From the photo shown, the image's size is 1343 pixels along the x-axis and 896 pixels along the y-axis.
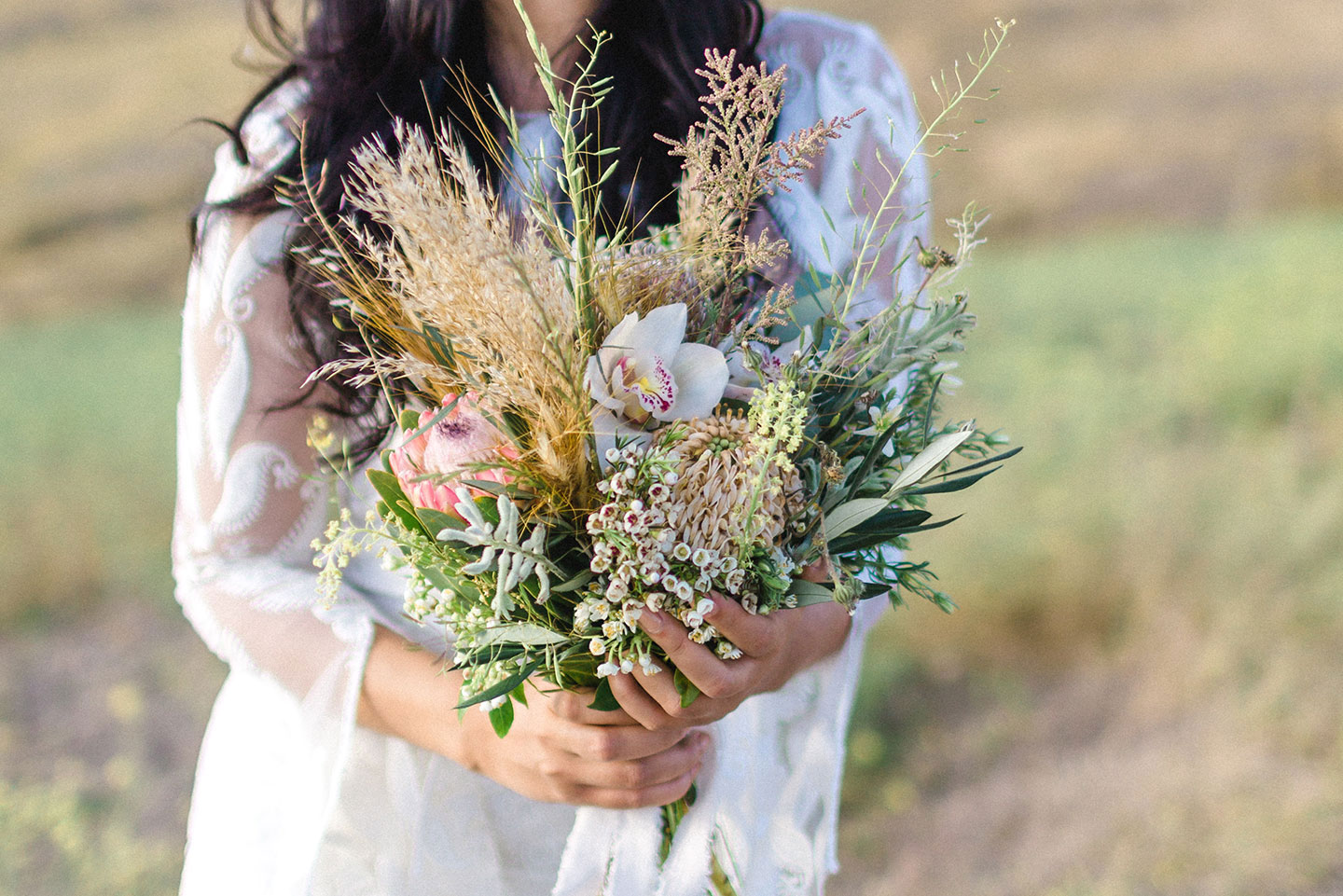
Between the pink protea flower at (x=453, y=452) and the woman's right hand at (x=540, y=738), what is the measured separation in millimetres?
277

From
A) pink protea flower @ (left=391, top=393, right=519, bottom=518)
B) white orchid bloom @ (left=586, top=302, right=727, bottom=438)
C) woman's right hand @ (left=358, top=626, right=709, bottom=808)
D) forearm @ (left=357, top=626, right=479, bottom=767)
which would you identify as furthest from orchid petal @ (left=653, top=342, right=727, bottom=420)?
forearm @ (left=357, top=626, right=479, bottom=767)

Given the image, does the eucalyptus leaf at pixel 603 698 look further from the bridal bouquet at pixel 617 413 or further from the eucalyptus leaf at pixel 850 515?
the eucalyptus leaf at pixel 850 515

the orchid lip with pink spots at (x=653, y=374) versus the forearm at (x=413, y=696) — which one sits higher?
the orchid lip with pink spots at (x=653, y=374)

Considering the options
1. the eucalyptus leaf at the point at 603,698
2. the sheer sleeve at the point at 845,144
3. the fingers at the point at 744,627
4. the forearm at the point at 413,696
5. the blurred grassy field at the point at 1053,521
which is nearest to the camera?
the fingers at the point at 744,627

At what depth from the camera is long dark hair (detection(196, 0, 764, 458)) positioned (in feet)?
3.89

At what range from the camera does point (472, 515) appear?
0.80 m

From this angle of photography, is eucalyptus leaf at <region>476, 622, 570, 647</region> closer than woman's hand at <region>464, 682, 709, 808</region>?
Yes

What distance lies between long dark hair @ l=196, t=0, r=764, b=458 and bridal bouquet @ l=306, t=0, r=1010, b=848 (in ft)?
1.07

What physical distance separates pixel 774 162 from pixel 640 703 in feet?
1.69

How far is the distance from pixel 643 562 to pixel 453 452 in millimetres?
178

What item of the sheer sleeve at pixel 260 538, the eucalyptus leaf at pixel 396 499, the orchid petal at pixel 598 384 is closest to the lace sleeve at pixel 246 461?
the sheer sleeve at pixel 260 538

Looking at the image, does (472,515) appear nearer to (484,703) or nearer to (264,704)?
(484,703)

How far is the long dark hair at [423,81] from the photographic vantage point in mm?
1187

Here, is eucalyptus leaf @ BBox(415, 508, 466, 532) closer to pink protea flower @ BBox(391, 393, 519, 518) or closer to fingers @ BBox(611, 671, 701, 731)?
pink protea flower @ BBox(391, 393, 519, 518)
